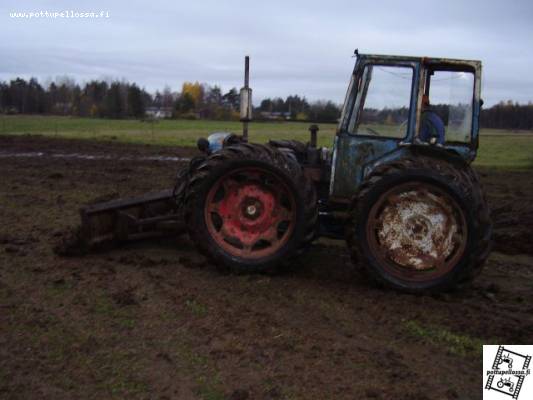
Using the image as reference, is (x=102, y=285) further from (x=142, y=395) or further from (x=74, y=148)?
(x=74, y=148)

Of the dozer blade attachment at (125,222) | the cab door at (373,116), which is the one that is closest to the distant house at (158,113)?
the dozer blade attachment at (125,222)

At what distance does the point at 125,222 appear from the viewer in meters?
6.52

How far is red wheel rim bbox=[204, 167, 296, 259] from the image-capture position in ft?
19.1

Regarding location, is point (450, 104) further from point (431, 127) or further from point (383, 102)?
point (383, 102)

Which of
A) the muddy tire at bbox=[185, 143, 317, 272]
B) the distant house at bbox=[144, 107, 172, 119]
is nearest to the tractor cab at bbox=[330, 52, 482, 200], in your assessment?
the muddy tire at bbox=[185, 143, 317, 272]

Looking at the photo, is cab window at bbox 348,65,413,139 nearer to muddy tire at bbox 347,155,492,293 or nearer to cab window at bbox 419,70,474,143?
cab window at bbox 419,70,474,143

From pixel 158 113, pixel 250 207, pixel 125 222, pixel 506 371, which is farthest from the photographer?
pixel 158 113

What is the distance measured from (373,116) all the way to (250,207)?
145 cm

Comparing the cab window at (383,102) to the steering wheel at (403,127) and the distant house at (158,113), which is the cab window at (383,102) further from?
the distant house at (158,113)

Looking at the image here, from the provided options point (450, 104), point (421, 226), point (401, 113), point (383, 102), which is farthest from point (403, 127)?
point (421, 226)

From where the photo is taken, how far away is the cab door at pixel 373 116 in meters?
5.62

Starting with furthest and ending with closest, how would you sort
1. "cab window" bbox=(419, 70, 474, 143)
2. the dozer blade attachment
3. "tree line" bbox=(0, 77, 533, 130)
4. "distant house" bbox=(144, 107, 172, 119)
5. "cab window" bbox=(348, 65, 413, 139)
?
1. "distant house" bbox=(144, 107, 172, 119)
2. "tree line" bbox=(0, 77, 533, 130)
3. the dozer blade attachment
4. "cab window" bbox=(419, 70, 474, 143)
5. "cab window" bbox=(348, 65, 413, 139)

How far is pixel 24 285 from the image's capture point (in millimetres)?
5477

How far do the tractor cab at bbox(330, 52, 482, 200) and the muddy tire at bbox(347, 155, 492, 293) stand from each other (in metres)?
0.36
